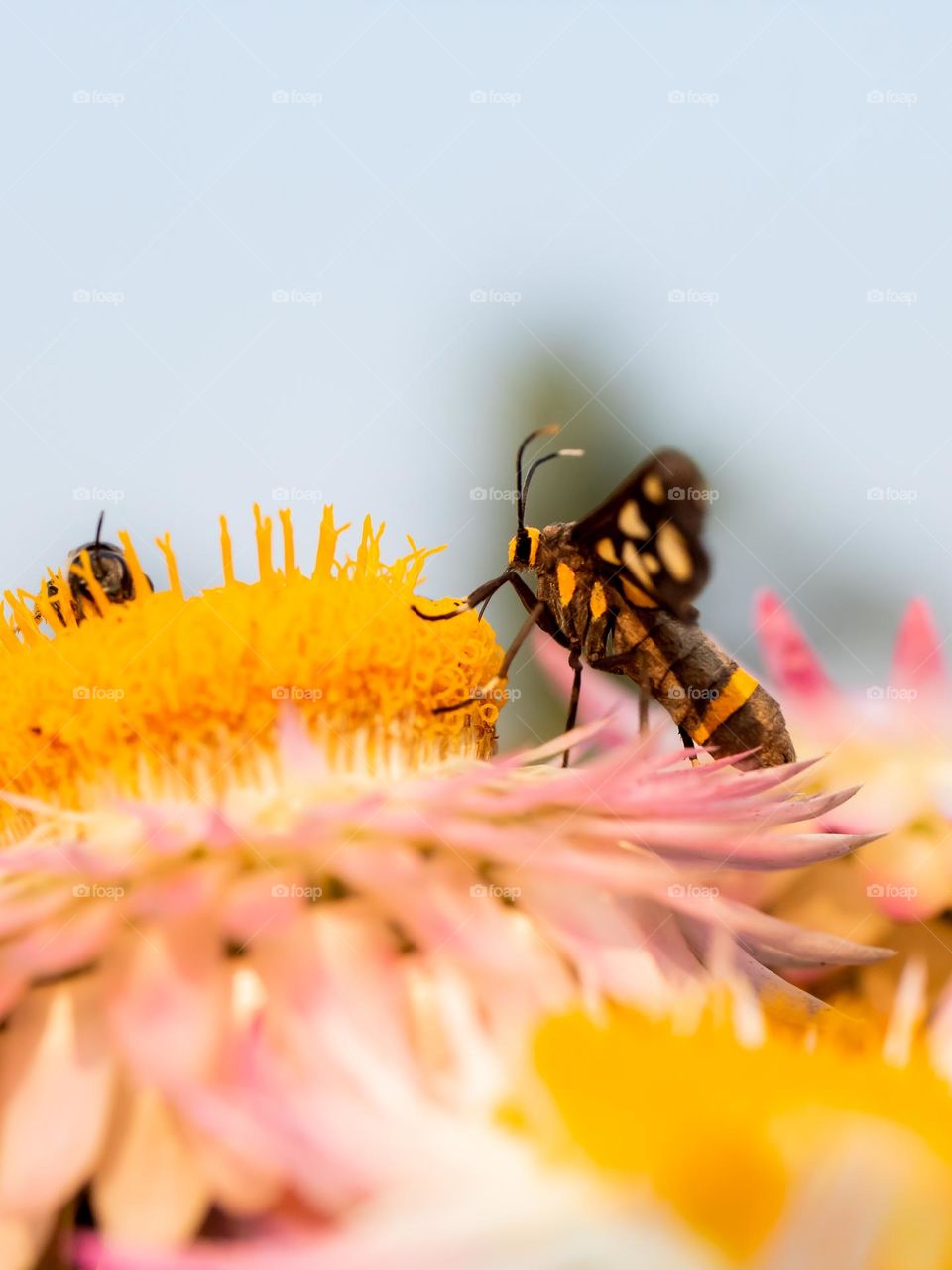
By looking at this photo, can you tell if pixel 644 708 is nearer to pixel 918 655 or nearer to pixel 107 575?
pixel 918 655

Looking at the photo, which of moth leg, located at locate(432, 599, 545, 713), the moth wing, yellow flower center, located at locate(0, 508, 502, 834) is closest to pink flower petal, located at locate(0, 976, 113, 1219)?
yellow flower center, located at locate(0, 508, 502, 834)

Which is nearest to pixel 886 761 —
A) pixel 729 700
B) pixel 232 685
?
pixel 729 700

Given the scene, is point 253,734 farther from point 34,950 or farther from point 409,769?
point 34,950

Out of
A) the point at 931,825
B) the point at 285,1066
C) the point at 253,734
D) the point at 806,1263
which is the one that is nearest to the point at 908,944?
the point at 931,825

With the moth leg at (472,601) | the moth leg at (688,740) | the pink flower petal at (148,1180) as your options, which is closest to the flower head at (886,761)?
the moth leg at (688,740)

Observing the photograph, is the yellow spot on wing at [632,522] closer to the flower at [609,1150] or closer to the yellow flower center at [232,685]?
the yellow flower center at [232,685]

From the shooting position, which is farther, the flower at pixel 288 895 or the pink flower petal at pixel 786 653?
the pink flower petal at pixel 786 653

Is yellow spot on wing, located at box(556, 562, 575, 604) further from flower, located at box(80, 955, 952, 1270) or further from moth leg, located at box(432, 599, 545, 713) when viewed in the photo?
flower, located at box(80, 955, 952, 1270)
